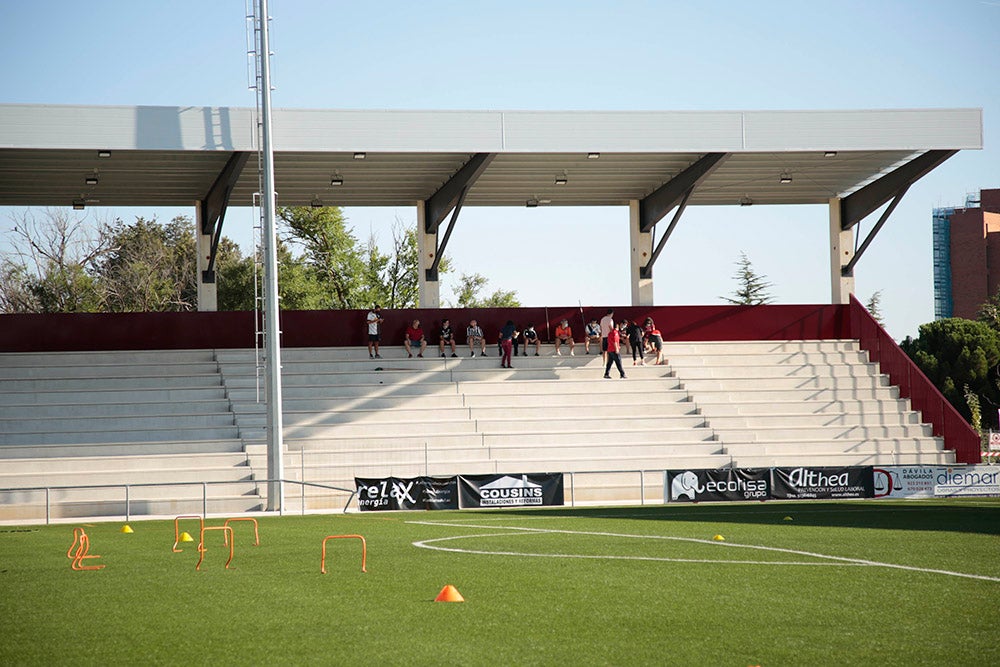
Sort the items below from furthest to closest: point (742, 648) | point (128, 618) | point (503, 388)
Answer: point (503, 388)
point (128, 618)
point (742, 648)

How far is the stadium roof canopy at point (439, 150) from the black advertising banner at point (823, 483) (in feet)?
37.2

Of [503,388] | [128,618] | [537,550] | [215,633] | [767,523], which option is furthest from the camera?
[503,388]

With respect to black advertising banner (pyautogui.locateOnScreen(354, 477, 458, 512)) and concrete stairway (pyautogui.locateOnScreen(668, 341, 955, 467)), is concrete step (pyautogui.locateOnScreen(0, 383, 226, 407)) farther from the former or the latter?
concrete stairway (pyautogui.locateOnScreen(668, 341, 955, 467))

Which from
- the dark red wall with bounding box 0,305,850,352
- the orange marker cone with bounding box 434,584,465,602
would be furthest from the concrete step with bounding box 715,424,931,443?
the orange marker cone with bounding box 434,584,465,602

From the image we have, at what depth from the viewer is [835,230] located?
4191 centimetres

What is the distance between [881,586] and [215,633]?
7.09m

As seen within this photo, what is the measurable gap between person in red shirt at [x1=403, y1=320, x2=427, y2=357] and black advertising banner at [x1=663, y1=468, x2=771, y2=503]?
11.2m

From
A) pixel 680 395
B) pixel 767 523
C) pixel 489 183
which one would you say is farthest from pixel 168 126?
pixel 767 523

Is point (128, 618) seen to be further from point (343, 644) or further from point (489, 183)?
point (489, 183)

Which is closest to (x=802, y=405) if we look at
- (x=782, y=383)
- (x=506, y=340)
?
(x=782, y=383)

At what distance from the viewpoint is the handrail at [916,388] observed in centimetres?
3466

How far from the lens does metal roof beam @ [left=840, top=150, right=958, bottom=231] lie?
37594 mm

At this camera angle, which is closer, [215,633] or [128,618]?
[215,633]

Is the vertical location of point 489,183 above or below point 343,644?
above
